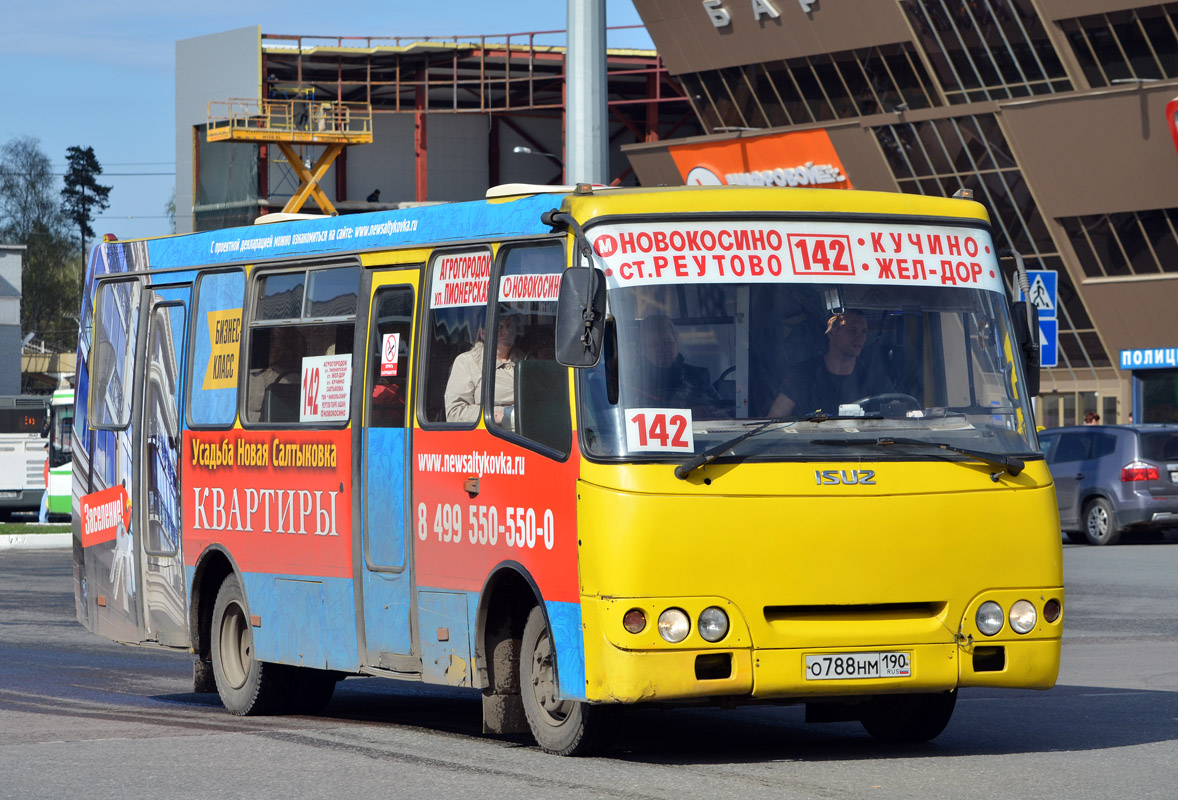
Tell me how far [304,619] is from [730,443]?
11.1 ft

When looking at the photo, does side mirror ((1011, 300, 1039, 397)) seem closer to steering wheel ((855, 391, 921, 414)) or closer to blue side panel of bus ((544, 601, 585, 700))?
steering wheel ((855, 391, 921, 414))

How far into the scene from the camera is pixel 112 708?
11883 millimetres

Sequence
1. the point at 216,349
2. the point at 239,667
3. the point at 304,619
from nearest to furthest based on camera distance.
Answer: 1. the point at 304,619
2. the point at 239,667
3. the point at 216,349

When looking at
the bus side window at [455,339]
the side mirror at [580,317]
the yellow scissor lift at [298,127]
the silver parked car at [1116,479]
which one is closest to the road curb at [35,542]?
the silver parked car at [1116,479]

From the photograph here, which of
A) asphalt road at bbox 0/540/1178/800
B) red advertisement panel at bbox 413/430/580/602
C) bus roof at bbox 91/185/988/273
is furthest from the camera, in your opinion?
bus roof at bbox 91/185/988/273

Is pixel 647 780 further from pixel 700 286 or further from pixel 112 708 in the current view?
pixel 112 708

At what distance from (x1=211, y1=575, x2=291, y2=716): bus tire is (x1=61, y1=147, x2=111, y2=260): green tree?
132199 millimetres

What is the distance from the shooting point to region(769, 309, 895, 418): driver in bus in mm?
9031

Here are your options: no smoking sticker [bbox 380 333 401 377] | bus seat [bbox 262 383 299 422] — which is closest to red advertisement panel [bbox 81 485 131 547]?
bus seat [bbox 262 383 299 422]

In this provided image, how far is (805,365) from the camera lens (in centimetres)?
909

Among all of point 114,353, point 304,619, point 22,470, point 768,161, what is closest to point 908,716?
point 304,619

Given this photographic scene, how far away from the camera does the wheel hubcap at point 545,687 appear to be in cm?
934

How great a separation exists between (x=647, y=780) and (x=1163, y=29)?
37.1m

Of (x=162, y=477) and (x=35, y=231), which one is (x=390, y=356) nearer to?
(x=162, y=477)
